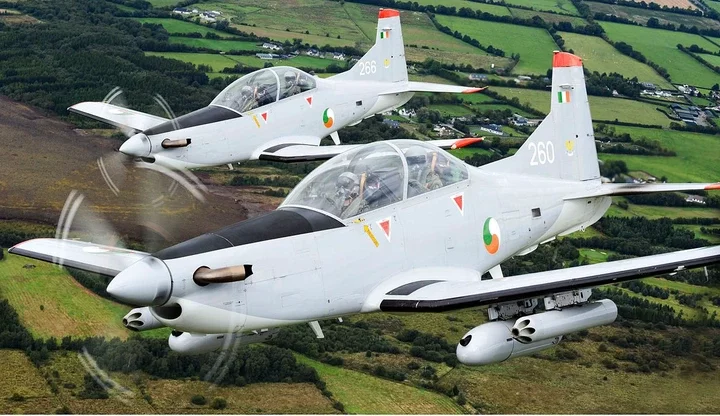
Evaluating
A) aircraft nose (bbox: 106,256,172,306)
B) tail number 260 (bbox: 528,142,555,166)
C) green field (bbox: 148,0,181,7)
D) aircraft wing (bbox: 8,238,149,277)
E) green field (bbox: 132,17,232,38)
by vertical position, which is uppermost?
tail number 260 (bbox: 528,142,555,166)

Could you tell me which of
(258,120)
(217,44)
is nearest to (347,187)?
(258,120)

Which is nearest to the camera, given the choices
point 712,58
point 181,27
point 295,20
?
point 181,27

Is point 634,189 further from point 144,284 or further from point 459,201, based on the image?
point 144,284

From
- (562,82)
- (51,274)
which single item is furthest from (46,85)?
(562,82)

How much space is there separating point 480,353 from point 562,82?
877cm

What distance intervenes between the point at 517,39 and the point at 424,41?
712cm

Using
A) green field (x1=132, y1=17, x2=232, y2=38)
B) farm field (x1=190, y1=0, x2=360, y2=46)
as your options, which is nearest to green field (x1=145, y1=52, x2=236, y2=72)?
green field (x1=132, y1=17, x2=232, y2=38)

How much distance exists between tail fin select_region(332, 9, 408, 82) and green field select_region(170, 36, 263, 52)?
37552mm

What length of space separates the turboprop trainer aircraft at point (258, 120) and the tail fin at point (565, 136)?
619 cm

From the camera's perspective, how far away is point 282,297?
2078 cm

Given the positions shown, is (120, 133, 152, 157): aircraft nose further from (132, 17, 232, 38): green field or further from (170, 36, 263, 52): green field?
(132, 17, 232, 38): green field

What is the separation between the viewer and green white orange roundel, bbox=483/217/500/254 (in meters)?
24.7

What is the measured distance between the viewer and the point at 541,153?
27.7 meters

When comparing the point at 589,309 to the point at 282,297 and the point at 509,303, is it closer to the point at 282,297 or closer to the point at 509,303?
the point at 509,303
